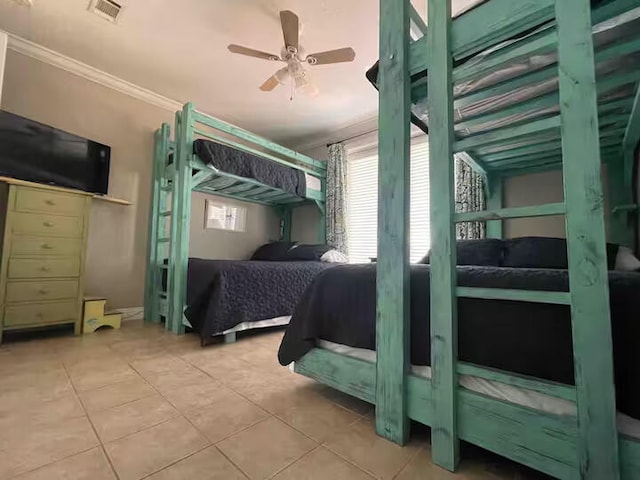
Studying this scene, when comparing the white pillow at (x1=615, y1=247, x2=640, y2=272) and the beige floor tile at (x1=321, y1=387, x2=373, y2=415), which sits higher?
the white pillow at (x1=615, y1=247, x2=640, y2=272)

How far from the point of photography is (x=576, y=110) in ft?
2.52

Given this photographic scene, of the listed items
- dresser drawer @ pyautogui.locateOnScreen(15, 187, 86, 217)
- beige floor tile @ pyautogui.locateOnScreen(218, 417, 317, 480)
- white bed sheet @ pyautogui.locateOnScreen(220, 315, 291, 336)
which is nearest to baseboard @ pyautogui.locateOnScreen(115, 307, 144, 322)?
dresser drawer @ pyautogui.locateOnScreen(15, 187, 86, 217)

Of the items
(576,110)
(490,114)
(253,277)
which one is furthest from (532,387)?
(253,277)

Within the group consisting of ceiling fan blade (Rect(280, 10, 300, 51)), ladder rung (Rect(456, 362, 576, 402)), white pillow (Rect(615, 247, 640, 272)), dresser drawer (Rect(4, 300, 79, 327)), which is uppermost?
ceiling fan blade (Rect(280, 10, 300, 51))

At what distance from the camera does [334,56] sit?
2.17 m

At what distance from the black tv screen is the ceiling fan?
1.81m

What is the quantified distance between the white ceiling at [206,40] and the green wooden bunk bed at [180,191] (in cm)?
47

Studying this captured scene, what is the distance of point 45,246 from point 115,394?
1.71m

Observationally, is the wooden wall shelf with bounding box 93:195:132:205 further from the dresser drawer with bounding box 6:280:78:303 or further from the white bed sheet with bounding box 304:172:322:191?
the white bed sheet with bounding box 304:172:322:191

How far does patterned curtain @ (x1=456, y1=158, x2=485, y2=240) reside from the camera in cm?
262

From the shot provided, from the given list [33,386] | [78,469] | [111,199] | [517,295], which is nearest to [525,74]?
[517,295]

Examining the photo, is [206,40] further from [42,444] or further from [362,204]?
[42,444]

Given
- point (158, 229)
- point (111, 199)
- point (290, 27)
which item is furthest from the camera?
point (158, 229)

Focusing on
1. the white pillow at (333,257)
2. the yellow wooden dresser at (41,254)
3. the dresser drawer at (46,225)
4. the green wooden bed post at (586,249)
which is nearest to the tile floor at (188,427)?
the green wooden bed post at (586,249)
